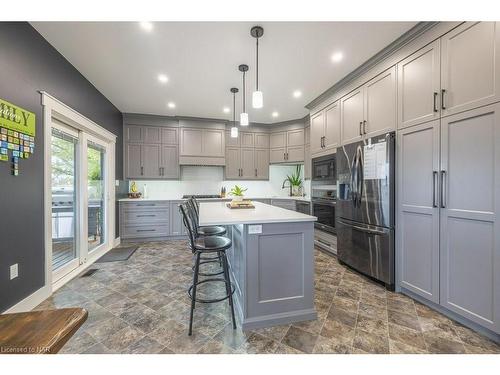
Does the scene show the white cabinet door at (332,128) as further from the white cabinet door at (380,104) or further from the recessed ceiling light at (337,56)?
the recessed ceiling light at (337,56)

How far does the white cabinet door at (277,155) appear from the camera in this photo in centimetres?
526

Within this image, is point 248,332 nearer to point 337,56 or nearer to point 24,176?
point 24,176

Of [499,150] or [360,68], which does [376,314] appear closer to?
[499,150]

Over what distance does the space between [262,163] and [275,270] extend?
3.85 meters

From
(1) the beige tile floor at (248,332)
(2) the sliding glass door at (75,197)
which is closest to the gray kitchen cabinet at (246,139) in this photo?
(2) the sliding glass door at (75,197)

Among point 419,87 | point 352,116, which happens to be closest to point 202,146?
point 352,116

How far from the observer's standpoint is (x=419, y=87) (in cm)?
210

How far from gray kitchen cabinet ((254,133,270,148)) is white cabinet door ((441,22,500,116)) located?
3802mm

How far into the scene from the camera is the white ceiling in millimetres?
2068

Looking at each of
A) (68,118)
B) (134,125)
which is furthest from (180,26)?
(134,125)

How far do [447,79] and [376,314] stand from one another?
220 cm

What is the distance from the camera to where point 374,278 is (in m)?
2.58

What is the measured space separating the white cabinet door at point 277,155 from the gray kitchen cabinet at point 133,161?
307 cm

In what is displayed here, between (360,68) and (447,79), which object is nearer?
(447,79)
